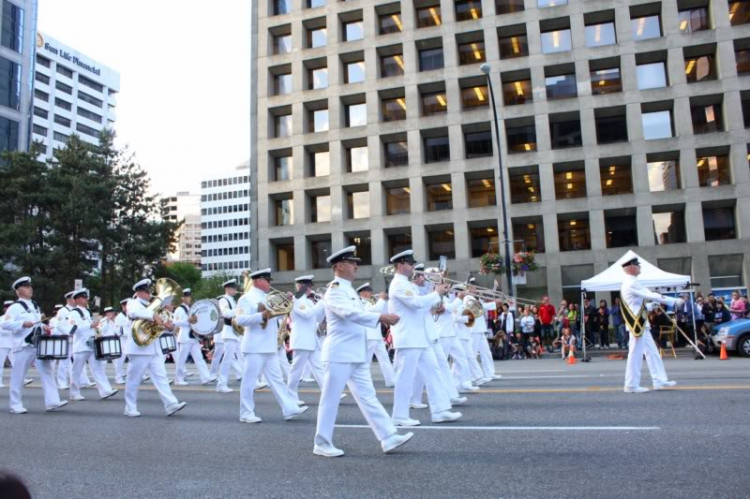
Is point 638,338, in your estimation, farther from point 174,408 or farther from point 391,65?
point 391,65

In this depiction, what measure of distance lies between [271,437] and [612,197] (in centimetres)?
3289

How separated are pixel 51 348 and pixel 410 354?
23.4 feet

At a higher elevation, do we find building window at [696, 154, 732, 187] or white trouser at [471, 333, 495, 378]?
building window at [696, 154, 732, 187]

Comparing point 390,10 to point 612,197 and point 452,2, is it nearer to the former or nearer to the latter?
point 452,2

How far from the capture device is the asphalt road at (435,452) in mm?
5012

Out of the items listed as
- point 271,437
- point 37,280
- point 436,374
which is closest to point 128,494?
point 271,437

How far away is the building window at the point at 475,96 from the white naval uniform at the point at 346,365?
35148 mm

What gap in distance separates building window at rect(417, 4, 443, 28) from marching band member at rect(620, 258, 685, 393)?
1345 inches

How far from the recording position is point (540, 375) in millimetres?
13828

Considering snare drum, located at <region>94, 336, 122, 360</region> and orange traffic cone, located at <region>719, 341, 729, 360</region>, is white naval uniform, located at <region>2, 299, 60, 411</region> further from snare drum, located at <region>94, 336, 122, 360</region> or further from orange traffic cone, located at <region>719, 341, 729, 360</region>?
orange traffic cone, located at <region>719, 341, 729, 360</region>

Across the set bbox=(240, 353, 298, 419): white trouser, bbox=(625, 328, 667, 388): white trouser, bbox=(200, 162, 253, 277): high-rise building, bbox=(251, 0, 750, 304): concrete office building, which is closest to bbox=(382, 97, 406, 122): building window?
bbox=(251, 0, 750, 304): concrete office building

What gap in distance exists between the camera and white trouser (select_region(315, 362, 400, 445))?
20.4 ft

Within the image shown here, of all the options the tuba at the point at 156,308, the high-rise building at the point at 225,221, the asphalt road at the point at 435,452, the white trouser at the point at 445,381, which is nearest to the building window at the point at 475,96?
the tuba at the point at 156,308

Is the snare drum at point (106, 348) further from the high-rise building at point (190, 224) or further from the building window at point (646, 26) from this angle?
the high-rise building at point (190, 224)
